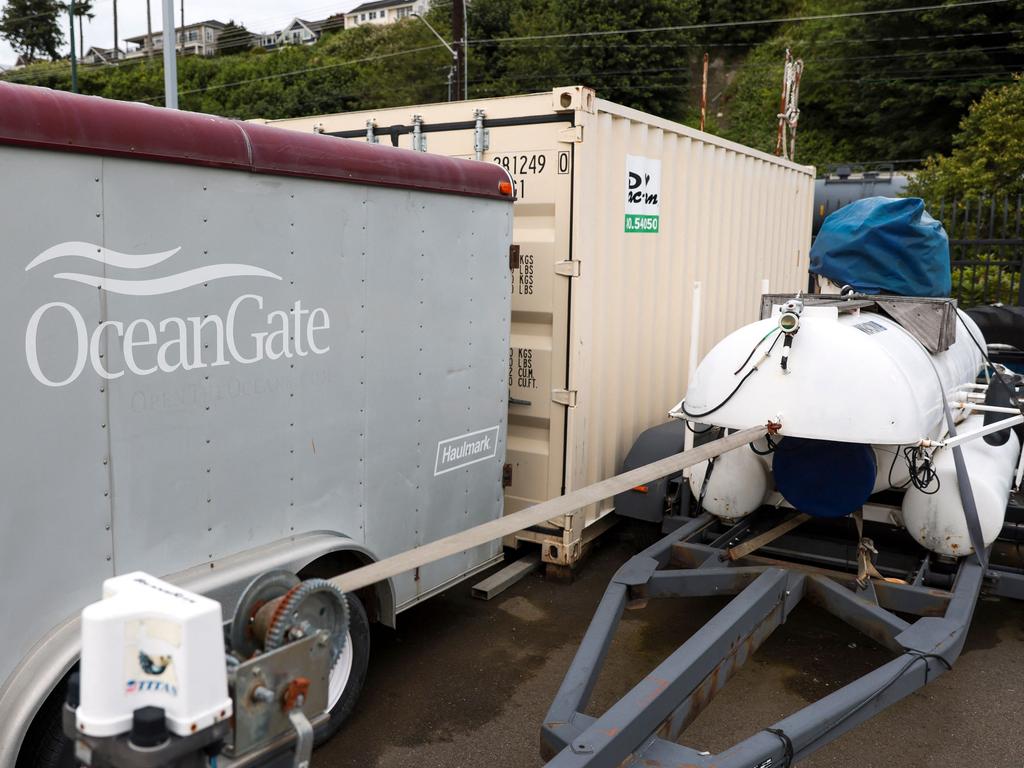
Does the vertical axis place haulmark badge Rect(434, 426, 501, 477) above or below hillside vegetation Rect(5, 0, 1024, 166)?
below

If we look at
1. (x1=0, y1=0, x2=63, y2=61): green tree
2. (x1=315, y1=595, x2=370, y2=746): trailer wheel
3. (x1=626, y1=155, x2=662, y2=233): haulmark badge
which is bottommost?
(x1=315, y1=595, x2=370, y2=746): trailer wheel

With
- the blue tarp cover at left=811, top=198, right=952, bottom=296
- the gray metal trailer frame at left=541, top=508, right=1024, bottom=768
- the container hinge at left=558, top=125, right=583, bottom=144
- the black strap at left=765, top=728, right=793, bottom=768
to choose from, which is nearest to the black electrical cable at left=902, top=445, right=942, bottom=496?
the gray metal trailer frame at left=541, top=508, right=1024, bottom=768

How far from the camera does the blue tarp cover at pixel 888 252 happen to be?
206 inches

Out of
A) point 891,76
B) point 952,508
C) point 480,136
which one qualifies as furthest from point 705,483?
point 891,76

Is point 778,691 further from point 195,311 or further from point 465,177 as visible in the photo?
point 195,311

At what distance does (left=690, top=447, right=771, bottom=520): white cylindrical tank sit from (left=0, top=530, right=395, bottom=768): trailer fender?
6.03ft

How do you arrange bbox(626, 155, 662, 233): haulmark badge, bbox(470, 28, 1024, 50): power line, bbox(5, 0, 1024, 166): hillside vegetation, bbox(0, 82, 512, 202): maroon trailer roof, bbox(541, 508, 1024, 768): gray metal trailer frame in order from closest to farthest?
1. bbox(0, 82, 512, 202): maroon trailer roof
2. bbox(541, 508, 1024, 768): gray metal trailer frame
3. bbox(626, 155, 662, 233): haulmark badge
4. bbox(470, 28, 1024, 50): power line
5. bbox(5, 0, 1024, 166): hillside vegetation

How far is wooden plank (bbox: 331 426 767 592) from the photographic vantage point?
242 centimetres

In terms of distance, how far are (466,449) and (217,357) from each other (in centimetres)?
166

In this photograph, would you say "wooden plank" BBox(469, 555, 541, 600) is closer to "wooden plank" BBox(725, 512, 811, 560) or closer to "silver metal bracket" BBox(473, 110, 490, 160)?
"wooden plank" BBox(725, 512, 811, 560)

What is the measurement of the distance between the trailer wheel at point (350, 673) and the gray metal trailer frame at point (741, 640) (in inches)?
37.9

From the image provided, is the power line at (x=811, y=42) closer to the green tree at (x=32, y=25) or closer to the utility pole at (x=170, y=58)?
the utility pole at (x=170, y=58)

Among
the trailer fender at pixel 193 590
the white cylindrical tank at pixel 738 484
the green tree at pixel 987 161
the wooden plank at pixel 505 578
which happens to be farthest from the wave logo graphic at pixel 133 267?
the green tree at pixel 987 161

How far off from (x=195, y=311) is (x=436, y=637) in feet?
7.88
